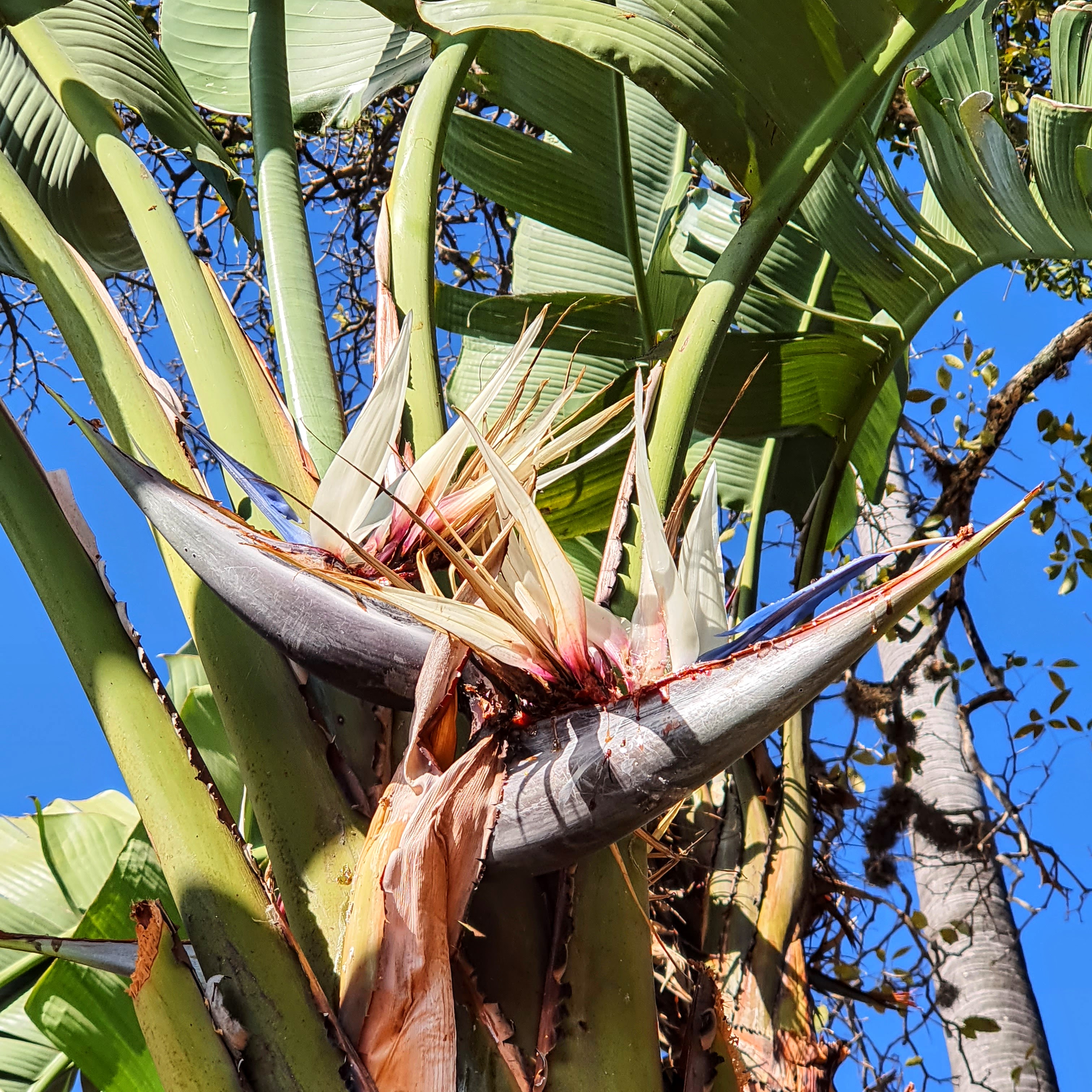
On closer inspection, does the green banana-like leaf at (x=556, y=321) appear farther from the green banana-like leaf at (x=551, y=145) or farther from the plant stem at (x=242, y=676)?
the plant stem at (x=242, y=676)

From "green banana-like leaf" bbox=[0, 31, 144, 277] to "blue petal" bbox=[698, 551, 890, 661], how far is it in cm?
114

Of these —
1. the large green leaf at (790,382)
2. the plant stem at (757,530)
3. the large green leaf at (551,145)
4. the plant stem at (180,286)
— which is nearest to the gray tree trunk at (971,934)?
the plant stem at (757,530)

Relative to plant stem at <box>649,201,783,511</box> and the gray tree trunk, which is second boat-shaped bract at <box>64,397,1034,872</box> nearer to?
plant stem at <box>649,201,783,511</box>

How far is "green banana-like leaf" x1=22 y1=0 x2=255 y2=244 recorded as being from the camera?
1365 mm

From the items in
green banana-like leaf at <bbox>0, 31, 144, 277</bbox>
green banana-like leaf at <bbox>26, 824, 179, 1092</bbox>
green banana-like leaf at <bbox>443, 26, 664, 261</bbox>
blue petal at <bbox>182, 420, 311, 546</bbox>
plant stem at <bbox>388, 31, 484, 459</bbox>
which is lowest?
green banana-like leaf at <bbox>26, 824, 179, 1092</bbox>

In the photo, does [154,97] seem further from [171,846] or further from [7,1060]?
[7,1060]

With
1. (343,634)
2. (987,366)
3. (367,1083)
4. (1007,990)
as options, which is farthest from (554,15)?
(1007,990)

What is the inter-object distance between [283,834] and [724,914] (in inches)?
34.3

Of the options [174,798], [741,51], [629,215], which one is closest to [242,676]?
[174,798]

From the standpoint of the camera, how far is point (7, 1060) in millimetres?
1419

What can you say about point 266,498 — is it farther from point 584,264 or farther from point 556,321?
point 584,264

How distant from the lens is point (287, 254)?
112cm

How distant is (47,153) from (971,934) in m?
2.03

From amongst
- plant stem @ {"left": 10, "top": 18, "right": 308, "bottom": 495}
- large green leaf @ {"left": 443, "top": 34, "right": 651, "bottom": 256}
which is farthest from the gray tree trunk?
plant stem @ {"left": 10, "top": 18, "right": 308, "bottom": 495}
